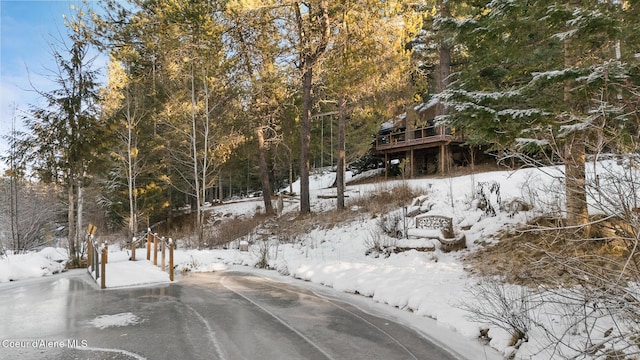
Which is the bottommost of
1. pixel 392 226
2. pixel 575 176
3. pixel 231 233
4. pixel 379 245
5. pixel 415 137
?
pixel 231 233

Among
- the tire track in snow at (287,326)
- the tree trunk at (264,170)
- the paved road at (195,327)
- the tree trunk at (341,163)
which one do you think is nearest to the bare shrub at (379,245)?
the paved road at (195,327)

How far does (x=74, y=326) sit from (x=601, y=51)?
10.3m

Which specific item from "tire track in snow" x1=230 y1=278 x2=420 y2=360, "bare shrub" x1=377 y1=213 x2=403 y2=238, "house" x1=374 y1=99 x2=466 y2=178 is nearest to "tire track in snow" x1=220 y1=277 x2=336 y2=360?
"tire track in snow" x1=230 y1=278 x2=420 y2=360

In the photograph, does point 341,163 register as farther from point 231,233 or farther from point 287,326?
point 287,326

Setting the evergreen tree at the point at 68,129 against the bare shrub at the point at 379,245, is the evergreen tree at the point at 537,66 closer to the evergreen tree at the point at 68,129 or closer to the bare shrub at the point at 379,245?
the bare shrub at the point at 379,245

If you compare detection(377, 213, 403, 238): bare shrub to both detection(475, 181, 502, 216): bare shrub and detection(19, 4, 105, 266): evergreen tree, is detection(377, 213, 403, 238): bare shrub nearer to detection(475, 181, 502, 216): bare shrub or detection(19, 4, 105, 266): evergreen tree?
detection(475, 181, 502, 216): bare shrub

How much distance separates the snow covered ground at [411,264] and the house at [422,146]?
7.37m

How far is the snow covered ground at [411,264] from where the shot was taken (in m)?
5.54

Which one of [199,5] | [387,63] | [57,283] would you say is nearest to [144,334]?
[57,283]

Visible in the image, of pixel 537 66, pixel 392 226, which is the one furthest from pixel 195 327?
pixel 537 66

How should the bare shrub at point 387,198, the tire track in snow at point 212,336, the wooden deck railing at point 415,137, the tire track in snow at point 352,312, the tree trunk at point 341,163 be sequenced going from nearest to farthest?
the tire track in snow at point 212,336 → the tire track in snow at point 352,312 → the bare shrub at point 387,198 → the tree trunk at point 341,163 → the wooden deck railing at point 415,137

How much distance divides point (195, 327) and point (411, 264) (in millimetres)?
5572

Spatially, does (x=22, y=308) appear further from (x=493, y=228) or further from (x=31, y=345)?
(x=493, y=228)

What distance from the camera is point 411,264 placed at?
939 centimetres
